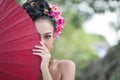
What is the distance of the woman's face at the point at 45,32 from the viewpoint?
3.32 meters

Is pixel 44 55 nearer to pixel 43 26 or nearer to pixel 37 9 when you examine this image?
pixel 43 26

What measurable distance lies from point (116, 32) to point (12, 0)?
5.67 meters

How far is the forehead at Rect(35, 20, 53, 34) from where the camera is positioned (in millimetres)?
3344

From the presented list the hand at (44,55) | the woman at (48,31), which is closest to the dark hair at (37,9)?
the woman at (48,31)

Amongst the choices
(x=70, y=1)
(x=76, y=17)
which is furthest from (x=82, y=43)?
(x=70, y=1)

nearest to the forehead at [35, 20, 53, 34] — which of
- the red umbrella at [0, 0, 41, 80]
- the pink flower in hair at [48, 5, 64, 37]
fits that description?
the pink flower in hair at [48, 5, 64, 37]

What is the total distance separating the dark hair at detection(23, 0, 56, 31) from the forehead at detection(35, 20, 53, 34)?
3 cm

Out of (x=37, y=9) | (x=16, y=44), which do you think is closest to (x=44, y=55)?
(x=16, y=44)

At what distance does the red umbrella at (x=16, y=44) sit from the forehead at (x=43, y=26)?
1.05ft

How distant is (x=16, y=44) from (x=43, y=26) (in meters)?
0.46

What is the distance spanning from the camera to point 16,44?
2971 mm

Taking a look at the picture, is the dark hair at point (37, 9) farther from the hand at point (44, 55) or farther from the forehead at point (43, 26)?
the hand at point (44, 55)

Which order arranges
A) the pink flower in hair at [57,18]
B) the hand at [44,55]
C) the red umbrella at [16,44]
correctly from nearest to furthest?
1. the red umbrella at [16,44]
2. the hand at [44,55]
3. the pink flower in hair at [57,18]

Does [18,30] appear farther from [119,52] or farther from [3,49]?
[119,52]
